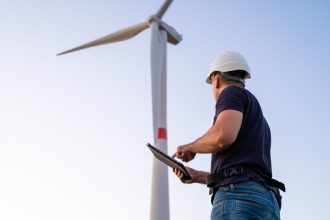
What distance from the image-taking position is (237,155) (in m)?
4.45

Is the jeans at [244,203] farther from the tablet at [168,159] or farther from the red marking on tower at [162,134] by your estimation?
the red marking on tower at [162,134]

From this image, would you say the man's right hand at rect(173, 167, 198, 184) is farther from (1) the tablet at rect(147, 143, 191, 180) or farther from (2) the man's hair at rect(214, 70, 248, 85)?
(2) the man's hair at rect(214, 70, 248, 85)

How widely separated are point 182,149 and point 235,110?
71 cm

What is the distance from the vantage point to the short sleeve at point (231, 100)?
4.43m

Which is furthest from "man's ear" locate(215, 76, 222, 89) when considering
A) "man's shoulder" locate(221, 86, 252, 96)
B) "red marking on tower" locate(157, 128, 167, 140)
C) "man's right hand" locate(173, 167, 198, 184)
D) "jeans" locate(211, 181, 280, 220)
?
"red marking on tower" locate(157, 128, 167, 140)

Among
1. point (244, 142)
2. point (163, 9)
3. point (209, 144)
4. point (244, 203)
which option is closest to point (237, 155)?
point (244, 142)

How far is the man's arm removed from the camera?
4301 mm

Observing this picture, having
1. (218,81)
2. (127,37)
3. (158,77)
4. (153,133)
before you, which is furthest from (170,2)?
(218,81)

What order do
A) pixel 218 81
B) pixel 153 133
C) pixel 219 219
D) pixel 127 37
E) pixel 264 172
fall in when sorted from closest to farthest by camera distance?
pixel 219 219 → pixel 264 172 → pixel 218 81 → pixel 153 133 → pixel 127 37

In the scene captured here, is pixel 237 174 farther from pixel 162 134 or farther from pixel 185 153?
pixel 162 134

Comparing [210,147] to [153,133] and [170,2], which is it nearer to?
[153,133]

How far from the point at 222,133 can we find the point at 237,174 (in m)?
0.40

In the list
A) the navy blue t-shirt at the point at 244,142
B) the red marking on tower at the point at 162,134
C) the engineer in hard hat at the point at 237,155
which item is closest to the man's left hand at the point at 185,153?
the engineer in hard hat at the point at 237,155

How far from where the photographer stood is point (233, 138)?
170 inches
